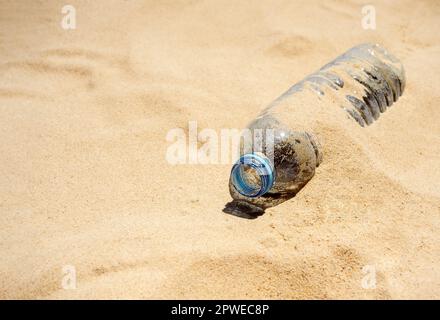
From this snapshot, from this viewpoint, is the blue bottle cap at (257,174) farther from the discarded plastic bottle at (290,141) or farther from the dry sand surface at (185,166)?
the dry sand surface at (185,166)

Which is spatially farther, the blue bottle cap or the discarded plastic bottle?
the discarded plastic bottle

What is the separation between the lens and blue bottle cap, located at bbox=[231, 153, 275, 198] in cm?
173

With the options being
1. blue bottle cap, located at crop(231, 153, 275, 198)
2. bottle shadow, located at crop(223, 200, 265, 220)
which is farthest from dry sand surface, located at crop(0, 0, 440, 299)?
blue bottle cap, located at crop(231, 153, 275, 198)

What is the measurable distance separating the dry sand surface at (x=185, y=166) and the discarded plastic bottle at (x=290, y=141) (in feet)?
0.30

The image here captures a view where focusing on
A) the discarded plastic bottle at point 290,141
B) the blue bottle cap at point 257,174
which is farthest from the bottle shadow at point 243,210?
the blue bottle cap at point 257,174

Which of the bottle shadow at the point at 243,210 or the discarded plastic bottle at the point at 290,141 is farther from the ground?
the discarded plastic bottle at the point at 290,141

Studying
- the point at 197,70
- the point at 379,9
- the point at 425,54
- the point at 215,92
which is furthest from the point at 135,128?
the point at 379,9

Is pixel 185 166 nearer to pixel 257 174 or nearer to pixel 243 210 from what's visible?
pixel 243 210

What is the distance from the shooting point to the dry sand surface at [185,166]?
5.45 feet

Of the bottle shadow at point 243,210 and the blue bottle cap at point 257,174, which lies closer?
the blue bottle cap at point 257,174

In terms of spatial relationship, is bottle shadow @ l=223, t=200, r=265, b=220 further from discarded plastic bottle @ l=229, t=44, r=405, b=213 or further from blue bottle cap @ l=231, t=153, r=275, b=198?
blue bottle cap @ l=231, t=153, r=275, b=198

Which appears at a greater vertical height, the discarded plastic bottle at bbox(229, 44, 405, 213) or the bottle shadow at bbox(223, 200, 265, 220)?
the discarded plastic bottle at bbox(229, 44, 405, 213)

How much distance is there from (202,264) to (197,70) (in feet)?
6.88

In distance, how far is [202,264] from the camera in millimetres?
1667
